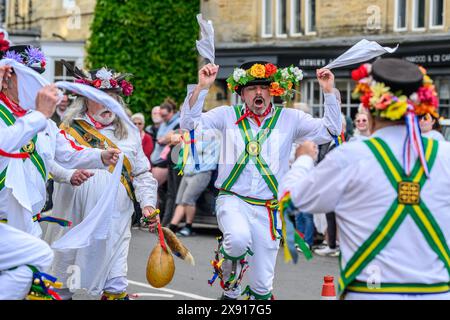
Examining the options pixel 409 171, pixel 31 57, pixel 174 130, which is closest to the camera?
pixel 409 171

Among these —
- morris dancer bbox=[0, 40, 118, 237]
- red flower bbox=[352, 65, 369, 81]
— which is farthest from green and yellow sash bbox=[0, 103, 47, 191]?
red flower bbox=[352, 65, 369, 81]

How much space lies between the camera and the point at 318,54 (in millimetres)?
Result: 21703

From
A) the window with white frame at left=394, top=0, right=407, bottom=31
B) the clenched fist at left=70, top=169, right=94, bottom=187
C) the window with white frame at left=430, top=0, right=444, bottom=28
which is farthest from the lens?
the window with white frame at left=394, top=0, right=407, bottom=31

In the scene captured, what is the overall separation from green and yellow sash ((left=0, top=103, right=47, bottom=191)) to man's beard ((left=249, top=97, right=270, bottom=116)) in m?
1.95

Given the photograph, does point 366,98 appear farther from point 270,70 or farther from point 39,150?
point 270,70

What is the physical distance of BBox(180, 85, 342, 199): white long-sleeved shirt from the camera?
8.34 m

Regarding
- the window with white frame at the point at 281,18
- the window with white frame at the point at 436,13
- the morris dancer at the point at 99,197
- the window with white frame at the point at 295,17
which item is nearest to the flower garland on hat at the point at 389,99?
the morris dancer at the point at 99,197

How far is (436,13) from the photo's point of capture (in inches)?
786

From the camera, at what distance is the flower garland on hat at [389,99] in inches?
211

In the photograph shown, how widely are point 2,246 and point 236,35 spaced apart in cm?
1782

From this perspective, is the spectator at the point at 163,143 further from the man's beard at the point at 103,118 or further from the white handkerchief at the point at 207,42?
the white handkerchief at the point at 207,42

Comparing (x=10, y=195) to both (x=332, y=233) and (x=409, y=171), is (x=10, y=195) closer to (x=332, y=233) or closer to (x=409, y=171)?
(x=409, y=171)

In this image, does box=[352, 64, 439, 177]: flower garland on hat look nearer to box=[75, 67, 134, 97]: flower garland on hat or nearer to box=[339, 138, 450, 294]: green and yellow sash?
box=[339, 138, 450, 294]: green and yellow sash
